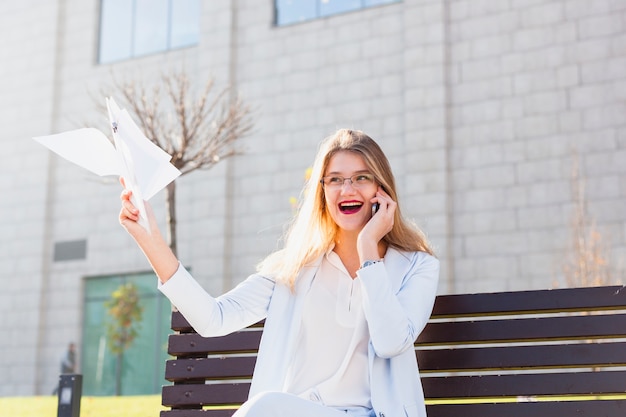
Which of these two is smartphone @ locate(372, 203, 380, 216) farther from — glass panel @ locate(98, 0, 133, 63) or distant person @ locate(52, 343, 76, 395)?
glass panel @ locate(98, 0, 133, 63)

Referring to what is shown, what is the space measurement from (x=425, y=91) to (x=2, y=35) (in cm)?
1248

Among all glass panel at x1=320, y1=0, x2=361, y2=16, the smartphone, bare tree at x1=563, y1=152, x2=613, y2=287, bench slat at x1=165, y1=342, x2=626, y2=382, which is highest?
glass panel at x1=320, y1=0, x2=361, y2=16

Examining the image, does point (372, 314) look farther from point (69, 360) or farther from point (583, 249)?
point (69, 360)

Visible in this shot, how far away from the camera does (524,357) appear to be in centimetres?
375

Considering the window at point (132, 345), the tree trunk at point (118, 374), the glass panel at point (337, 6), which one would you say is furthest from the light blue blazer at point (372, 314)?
the tree trunk at point (118, 374)

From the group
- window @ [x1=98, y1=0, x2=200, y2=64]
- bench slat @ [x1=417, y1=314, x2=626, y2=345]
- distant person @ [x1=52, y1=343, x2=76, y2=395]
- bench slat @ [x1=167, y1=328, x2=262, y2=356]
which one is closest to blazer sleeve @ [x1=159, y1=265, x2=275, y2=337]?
bench slat @ [x1=167, y1=328, x2=262, y2=356]

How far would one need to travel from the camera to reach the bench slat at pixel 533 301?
369 cm

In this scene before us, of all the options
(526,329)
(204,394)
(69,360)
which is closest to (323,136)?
(69,360)

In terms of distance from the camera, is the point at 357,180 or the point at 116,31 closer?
the point at 357,180

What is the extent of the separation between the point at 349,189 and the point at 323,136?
15.8 meters

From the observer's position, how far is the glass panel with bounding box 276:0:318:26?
791 inches

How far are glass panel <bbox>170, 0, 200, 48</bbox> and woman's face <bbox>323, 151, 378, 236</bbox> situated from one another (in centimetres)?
1824

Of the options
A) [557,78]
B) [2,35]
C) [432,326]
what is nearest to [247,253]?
[557,78]

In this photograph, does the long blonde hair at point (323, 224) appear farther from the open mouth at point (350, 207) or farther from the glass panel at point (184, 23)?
the glass panel at point (184, 23)
